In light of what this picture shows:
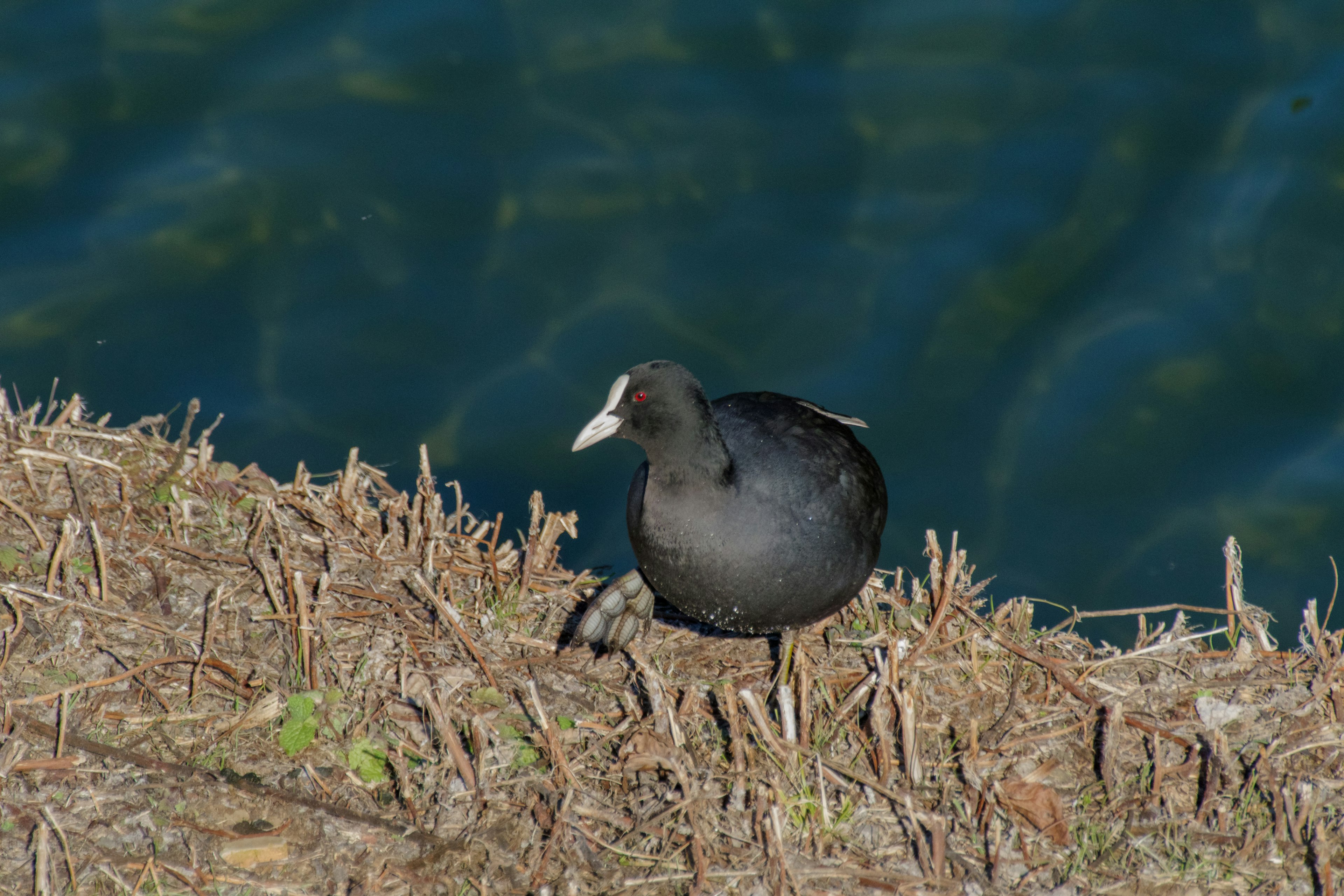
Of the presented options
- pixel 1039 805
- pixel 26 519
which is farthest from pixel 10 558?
pixel 1039 805

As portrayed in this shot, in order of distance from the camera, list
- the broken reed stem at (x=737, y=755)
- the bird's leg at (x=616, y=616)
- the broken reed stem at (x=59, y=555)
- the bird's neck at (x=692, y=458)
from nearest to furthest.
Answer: the broken reed stem at (x=737, y=755) → the bird's neck at (x=692, y=458) → the broken reed stem at (x=59, y=555) → the bird's leg at (x=616, y=616)

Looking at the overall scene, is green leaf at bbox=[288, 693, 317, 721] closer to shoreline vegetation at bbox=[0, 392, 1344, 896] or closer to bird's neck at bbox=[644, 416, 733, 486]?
shoreline vegetation at bbox=[0, 392, 1344, 896]

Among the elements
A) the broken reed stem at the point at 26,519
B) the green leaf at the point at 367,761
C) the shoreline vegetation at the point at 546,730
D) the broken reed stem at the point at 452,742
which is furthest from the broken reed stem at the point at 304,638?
the broken reed stem at the point at 26,519

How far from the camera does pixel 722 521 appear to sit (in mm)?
3352

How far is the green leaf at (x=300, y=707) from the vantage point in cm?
329

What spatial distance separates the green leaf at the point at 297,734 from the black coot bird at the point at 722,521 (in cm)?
82

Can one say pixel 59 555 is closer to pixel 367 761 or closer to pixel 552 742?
pixel 367 761

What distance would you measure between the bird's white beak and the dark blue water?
183cm

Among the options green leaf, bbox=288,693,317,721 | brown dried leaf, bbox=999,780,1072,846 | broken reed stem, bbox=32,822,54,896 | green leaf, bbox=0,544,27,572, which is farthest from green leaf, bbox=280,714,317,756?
brown dried leaf, bbox=999,780,1072,846

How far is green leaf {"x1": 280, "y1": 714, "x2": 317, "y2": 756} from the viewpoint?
10.6 ft

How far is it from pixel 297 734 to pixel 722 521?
1.32 m

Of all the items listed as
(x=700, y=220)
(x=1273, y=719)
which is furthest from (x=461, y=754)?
(x=700, y=220)

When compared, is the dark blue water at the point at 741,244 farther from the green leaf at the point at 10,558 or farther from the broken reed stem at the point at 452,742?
the broken reed stem at the point at 452,742

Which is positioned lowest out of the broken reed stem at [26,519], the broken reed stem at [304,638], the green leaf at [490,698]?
the green leaf at [490,698]
